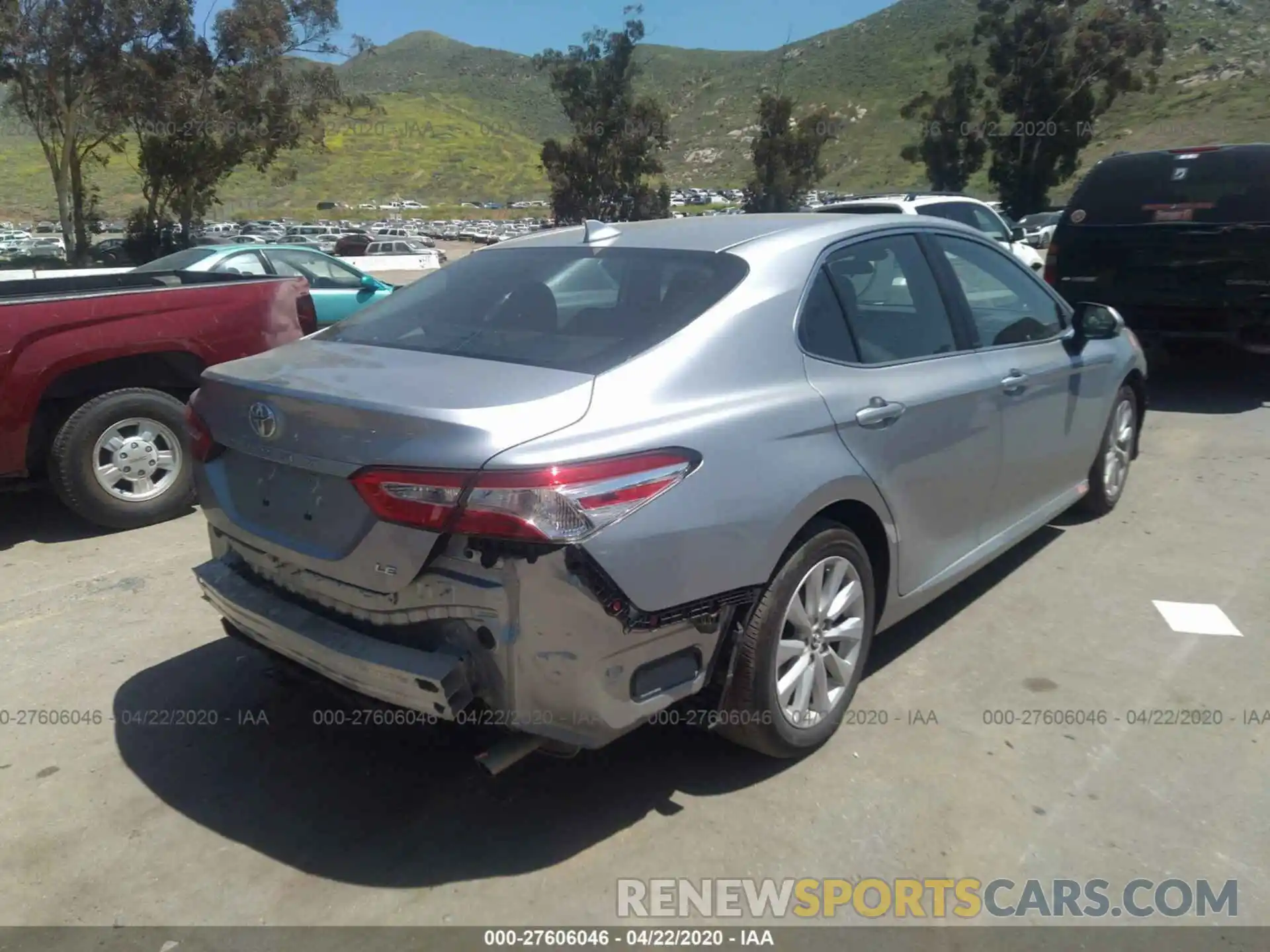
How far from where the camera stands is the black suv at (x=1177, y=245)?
26.5 ft

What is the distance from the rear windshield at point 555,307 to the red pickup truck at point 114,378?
226cm

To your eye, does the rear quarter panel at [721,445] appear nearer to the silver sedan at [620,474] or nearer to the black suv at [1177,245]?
the silver sedan at [620,474]

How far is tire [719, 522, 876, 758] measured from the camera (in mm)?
3025

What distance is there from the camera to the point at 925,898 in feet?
9.21

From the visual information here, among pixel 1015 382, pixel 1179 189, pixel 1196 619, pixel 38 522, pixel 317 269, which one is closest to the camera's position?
pixel 1015 382

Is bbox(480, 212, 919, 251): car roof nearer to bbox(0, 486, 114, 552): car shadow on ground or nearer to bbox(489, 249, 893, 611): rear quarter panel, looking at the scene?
bbox(489, 249, 893, 611): rear quarter panel

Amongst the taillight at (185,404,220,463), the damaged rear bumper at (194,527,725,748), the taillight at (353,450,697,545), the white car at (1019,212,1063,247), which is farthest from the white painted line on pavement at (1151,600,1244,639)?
the white car at (1019,212,1063,247)

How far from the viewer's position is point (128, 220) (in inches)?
1242

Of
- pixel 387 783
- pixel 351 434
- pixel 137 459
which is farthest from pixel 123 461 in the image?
pixel 351 434

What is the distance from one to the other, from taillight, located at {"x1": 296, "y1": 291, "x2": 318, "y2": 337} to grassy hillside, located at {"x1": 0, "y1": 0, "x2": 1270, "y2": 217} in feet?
178

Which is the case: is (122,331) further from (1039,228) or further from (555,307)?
(1039,228)

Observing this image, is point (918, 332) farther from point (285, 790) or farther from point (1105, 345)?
point (285, 790)

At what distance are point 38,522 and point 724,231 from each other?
4.61 metres

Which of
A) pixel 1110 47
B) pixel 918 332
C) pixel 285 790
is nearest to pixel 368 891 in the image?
pixel 285 790
